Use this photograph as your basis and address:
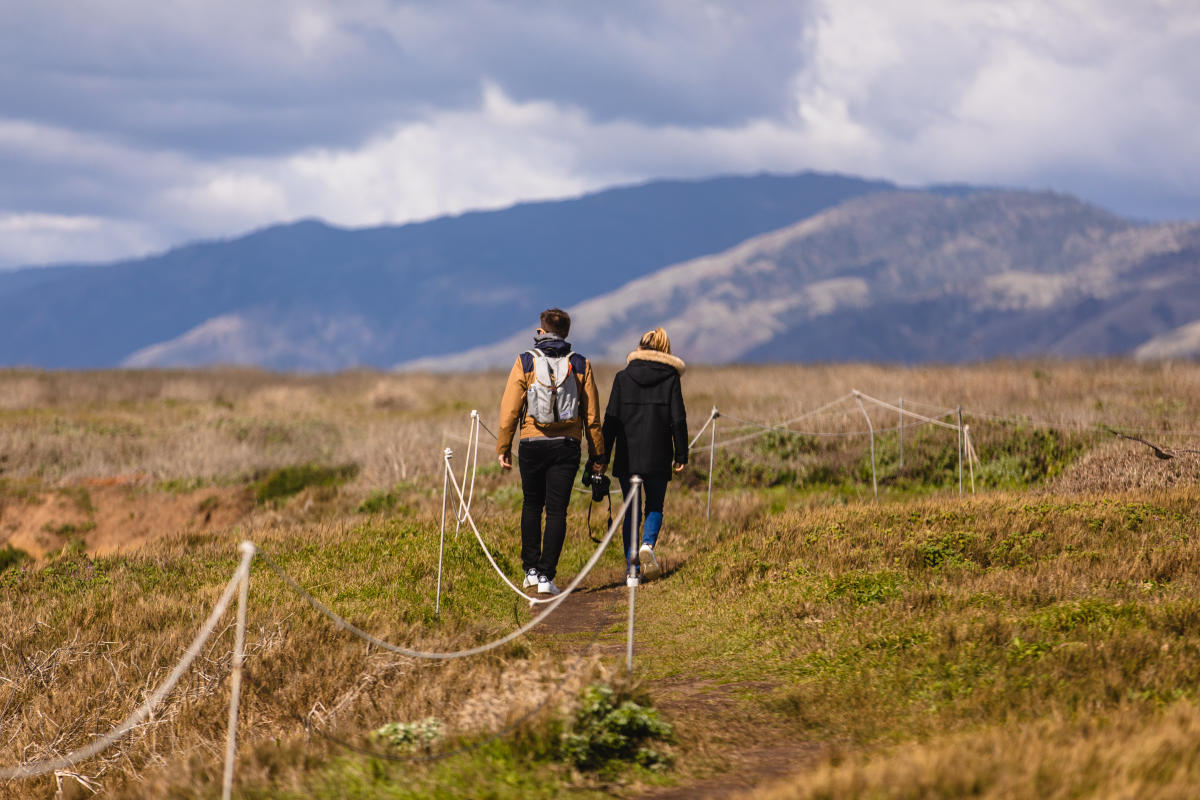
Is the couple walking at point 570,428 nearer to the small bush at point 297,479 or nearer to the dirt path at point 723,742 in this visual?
the dirt path at point 723,742

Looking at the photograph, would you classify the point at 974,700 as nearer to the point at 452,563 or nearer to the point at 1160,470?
the point at 452,563

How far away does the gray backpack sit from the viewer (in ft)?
29.3

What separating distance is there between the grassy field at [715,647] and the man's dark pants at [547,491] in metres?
0.55

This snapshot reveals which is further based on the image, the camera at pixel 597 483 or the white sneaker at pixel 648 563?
the white sneaker at pixel 648 563

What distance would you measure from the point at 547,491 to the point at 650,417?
1203mm

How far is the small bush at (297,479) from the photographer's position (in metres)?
19.7

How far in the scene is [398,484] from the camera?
17.5 metres

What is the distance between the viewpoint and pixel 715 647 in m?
7.76

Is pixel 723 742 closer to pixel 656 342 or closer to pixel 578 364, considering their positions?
pixel 578 364

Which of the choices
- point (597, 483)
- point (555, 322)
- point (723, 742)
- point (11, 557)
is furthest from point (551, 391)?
point (11, 557)

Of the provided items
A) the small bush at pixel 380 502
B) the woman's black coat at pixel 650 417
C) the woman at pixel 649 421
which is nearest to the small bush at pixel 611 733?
the woman at pixel 649 421

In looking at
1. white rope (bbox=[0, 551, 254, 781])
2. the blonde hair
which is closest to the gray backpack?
the blonde hair

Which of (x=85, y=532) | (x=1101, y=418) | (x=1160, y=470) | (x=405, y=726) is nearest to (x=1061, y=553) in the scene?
(x=1160, y=470)

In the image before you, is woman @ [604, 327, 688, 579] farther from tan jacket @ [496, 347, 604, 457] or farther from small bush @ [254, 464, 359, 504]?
small bush @ [254, 464, 359, 504]
